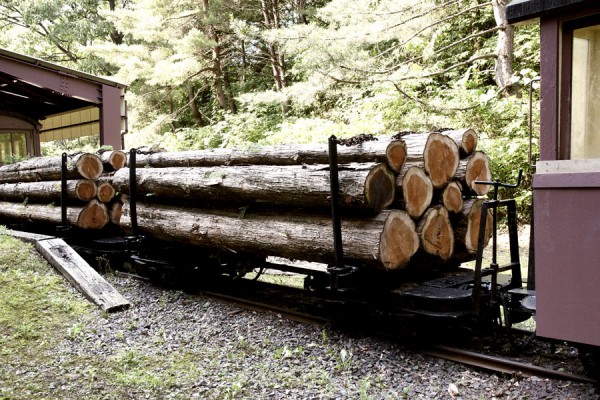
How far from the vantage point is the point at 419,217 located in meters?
5.50

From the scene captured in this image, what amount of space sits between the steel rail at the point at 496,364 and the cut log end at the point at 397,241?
890 mm

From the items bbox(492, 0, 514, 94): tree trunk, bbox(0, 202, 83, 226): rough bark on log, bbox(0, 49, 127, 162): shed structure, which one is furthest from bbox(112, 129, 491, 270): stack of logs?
bbox(492, 0, 514, 94): tree trunk

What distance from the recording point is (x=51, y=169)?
1084 centimetres

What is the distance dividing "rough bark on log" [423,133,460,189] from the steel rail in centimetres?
166

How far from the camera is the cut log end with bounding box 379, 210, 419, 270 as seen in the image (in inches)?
200

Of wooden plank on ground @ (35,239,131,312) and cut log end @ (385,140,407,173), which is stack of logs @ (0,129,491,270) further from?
wooden plank on ground @ (35,239,131,312)

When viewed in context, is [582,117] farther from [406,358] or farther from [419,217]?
[406,358]

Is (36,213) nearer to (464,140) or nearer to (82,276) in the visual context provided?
(82,276)

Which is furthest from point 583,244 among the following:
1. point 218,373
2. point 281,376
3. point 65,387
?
point 65,387

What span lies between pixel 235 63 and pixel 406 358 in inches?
891

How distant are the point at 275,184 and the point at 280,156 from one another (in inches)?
15.4

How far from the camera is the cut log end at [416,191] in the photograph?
5.25m

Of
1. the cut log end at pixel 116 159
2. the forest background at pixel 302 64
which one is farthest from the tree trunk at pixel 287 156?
the cut log end at pixel 116 159

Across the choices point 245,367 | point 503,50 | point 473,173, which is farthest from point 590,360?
point 503,50
